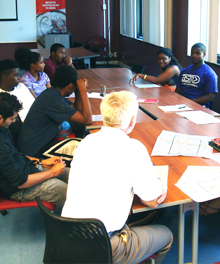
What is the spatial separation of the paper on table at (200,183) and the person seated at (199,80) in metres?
1.94

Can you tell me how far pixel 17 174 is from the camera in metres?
1.85

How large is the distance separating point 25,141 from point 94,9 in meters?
8.50

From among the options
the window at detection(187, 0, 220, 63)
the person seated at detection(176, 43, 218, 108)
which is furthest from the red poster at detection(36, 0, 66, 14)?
the person seated at detection(176, 43, 218, 108)

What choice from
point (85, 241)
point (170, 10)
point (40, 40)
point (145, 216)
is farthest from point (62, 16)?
point (85, 241)

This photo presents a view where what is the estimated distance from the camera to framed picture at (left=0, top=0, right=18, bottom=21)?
9289 mm

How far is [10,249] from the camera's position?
2.25m

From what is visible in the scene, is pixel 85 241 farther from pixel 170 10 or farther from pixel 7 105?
pixel 170 10

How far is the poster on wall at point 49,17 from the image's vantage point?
9578mm

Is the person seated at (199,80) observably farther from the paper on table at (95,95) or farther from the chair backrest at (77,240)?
the chair backrest at (77,240)

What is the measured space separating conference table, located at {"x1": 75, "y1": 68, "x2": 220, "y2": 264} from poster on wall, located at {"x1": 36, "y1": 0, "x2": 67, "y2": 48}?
5.66 metres

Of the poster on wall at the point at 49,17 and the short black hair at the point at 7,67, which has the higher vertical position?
the poster on wall at the point at 49,17

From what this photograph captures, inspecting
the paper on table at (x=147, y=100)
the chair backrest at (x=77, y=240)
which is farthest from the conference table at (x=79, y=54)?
the chair backrest at (x=77, y=240)

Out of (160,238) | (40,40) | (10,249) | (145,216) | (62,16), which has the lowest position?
(10,249)

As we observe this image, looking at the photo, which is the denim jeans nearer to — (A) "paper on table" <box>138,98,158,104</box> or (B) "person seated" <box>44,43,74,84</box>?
(A) "paper on table" <box>138,98,158,104</box>
